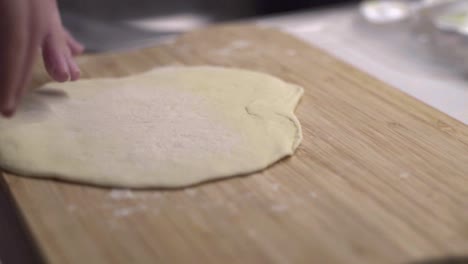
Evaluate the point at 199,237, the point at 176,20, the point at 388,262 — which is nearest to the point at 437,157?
the point at 388,262

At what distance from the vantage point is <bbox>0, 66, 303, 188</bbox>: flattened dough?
76 cm

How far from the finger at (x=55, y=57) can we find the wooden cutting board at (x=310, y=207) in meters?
0.20

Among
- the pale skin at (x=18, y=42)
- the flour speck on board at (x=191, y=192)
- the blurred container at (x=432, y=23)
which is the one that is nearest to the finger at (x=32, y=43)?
the pale skin at (x=18, y=42)

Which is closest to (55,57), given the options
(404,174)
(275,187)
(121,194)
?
(121,194)

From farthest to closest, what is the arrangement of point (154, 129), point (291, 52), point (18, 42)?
1. point (291, 52)
2. point (154, 129)
3. point (18, 42)

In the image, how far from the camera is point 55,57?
0.88 metres

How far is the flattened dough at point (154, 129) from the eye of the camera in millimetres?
762

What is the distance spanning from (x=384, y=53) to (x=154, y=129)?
628 millimetres

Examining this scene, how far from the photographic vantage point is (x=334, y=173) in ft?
2.54

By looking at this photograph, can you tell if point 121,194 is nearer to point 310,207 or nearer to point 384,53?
point 310,207

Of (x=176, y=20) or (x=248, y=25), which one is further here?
(x=176, y=20)

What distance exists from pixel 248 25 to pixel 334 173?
0.66 metres

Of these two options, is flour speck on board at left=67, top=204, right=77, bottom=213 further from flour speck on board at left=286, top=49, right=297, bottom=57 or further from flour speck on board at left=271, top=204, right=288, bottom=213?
flour speck on board at left=286, top=49, right=297, bottom=57

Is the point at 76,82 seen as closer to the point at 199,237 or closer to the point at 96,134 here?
the point at 96,134
